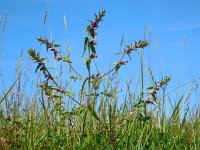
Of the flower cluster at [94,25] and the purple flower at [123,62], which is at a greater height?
the flower cluster at [94,25]

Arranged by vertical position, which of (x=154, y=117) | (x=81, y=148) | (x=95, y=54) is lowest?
(x=81, y=148)

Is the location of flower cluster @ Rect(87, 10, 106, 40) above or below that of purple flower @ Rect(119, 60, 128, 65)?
above

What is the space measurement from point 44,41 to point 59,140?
3.44ft

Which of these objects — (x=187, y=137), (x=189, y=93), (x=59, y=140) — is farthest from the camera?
(x=189, y=93)

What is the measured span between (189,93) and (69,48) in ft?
6.04

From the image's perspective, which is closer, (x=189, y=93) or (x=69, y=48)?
(x=69, y=48)

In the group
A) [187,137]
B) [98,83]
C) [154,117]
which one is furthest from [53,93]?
[154,117]

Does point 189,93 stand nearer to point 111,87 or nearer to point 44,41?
point 111,87

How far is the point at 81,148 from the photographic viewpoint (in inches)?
130

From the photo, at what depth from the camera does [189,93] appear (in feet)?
15.7

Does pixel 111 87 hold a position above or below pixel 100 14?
below

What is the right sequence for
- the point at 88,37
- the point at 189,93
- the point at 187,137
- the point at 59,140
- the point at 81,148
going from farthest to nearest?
the point at 189,93 → the point at 187,137 → the point at 59,140 → the point at 81,148 → the point at 88,37

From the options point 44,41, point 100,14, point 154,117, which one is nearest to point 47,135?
point 44,41

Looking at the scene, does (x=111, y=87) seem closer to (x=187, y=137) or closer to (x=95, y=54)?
(x=95, y=54)
